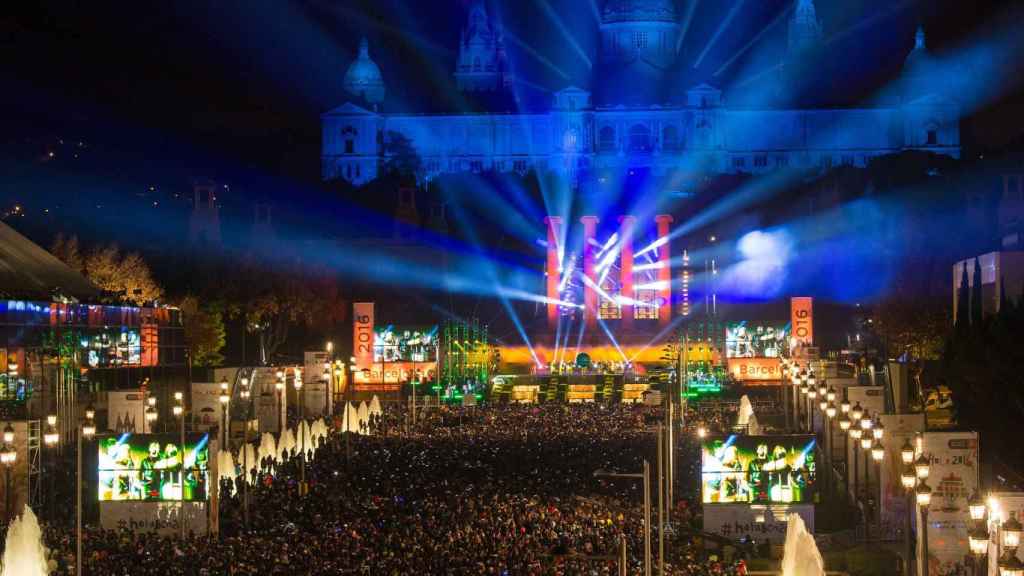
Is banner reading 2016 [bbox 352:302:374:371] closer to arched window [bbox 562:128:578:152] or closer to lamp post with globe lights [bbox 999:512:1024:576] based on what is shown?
lamp post with globe lights [bbox 999:512:1024:576]

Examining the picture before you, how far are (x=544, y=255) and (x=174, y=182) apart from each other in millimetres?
25107

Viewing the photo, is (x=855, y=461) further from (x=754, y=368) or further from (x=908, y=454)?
(x=754, y=368)

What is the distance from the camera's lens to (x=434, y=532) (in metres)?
27.2

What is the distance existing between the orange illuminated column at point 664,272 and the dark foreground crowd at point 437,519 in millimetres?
40707

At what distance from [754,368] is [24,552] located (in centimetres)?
5289

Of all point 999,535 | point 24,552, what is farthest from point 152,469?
point 999,535

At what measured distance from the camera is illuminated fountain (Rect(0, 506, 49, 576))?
814 inches

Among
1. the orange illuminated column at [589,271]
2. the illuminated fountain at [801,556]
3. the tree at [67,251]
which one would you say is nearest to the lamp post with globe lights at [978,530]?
the illuminated fountain at [801,556]

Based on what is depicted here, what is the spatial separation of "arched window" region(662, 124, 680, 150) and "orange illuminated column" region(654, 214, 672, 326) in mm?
38656

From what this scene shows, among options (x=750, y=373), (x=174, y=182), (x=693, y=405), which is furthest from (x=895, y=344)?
(x=174, y=182)

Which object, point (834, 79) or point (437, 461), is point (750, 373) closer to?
point (437, 461)

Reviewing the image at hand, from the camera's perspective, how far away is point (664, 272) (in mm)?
88188

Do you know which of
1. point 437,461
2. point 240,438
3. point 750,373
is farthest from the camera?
point 750,373

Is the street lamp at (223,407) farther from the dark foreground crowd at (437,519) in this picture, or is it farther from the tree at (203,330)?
the tree at (203,330)
